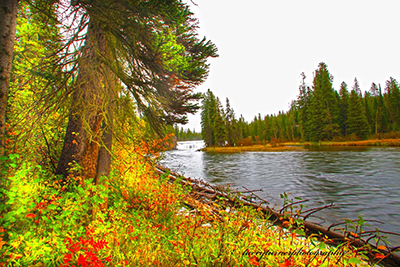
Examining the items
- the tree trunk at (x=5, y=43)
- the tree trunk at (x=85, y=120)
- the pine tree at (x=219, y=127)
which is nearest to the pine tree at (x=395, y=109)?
the pine tree at (x=219, y=127)

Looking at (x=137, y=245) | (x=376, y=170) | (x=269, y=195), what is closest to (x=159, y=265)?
(x=137, y=245)

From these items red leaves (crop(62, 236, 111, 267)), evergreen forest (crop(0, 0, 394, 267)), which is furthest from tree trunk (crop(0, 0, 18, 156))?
red leaves (crop(62, 236, 111, 267))

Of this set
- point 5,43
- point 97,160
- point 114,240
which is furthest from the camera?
point 97,160

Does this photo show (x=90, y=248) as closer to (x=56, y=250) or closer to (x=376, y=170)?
(x=56, y=250)

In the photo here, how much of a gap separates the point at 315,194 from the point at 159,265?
956 centimetres

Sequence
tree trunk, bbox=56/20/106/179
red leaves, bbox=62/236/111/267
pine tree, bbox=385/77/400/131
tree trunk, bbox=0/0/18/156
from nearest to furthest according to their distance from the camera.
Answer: tree trunk, bbox=0/0/18/156
red leaves, bbox=62/236/111/267
tree trunk, bbox=56/20/106/179
pine tree, bbox=385/77/400/131

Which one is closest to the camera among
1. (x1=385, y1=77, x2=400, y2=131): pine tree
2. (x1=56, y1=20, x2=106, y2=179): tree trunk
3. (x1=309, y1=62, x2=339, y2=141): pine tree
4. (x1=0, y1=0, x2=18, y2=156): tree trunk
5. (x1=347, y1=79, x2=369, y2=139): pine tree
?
(x1=0, y1=0, x2=18, y2=156): tree trunk

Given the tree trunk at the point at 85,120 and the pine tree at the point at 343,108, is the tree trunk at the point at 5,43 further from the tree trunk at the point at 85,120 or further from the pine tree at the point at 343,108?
the pine tree at the point at 343,108

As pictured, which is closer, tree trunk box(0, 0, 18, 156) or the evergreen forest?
tree trunk box(0, 0, 18, 156)

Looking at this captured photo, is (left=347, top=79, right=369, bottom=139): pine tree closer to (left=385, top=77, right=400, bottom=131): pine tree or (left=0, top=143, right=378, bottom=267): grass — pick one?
(left=385, top=77, right=400, bottom=131): pine tree

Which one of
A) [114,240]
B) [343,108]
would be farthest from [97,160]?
[343,108]

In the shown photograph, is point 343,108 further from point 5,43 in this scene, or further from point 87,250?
point 5,43

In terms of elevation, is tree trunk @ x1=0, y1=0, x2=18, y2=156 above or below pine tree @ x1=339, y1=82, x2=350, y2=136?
below

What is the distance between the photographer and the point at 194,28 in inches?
447
